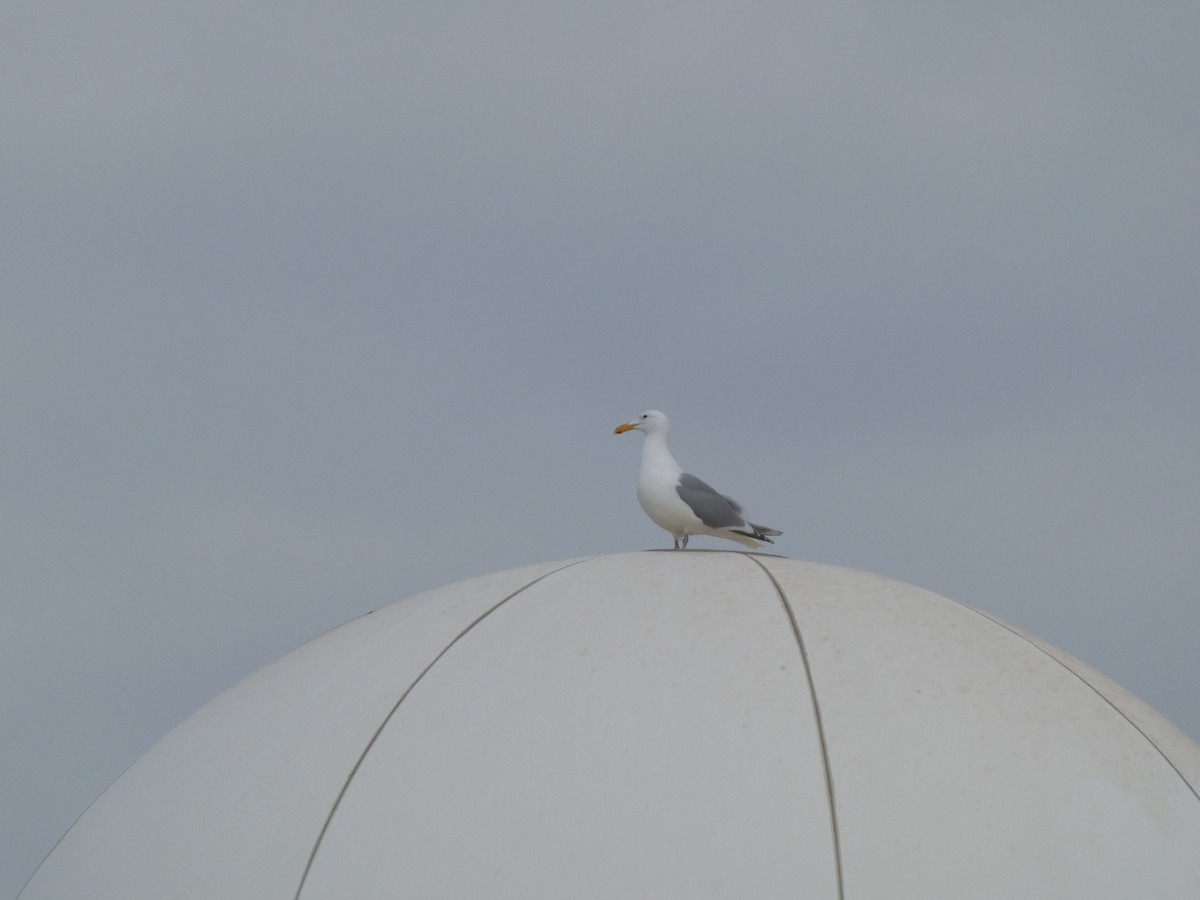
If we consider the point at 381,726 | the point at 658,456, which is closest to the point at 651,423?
the point at 658,456

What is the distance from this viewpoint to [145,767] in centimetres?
1072

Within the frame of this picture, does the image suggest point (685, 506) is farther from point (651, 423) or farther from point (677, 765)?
point (677, 765)

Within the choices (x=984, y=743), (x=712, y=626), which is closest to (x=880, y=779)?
(x=984, y=743)

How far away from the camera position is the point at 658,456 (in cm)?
1106

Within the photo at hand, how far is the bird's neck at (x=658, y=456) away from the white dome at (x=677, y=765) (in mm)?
1019

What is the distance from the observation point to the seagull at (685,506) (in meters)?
10.7

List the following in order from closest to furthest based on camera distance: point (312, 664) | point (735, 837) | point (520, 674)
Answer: point (735, 837) → point (520, 674) → point (312, 664)

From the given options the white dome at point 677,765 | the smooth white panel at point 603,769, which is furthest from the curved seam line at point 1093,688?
the smooth white panel at point 603,769

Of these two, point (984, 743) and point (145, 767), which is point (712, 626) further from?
point (145, 767)

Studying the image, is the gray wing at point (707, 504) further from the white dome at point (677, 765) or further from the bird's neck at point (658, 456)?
→ the white dome at point (677, 765)

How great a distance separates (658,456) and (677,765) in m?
3.39

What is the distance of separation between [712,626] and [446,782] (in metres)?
1.79

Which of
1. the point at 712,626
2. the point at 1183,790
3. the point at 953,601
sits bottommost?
the point at 1183,790

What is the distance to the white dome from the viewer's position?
7777 millimetres
